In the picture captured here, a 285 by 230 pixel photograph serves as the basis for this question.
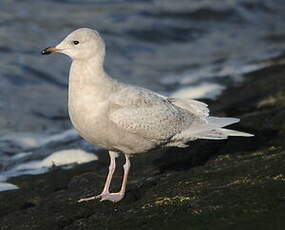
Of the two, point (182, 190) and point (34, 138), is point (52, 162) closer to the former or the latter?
point (34, 138)

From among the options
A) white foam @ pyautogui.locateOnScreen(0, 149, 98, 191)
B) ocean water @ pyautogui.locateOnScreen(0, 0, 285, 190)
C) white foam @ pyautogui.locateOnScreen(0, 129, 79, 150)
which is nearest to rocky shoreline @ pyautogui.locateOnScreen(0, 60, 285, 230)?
white foam @ pyautogui.locateOnScreen(0, 149, 98, 191)

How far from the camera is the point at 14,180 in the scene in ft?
26.8

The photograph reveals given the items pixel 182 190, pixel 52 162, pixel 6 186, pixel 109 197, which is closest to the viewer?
pixel 182 190

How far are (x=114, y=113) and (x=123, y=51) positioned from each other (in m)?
9.24

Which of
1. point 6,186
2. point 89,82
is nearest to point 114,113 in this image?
point 89,82

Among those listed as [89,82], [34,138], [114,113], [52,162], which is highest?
[89,82]

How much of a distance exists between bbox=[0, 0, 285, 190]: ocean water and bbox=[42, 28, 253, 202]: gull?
6.22ft

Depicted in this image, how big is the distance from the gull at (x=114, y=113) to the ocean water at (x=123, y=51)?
1.90m

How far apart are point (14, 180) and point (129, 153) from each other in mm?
1786

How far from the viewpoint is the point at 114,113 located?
6.54 meters

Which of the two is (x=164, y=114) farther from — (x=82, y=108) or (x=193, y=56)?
(x=193, y=56)

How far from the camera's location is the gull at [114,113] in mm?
6512

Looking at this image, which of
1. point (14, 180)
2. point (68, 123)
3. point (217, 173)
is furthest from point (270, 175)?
point (68, 123)

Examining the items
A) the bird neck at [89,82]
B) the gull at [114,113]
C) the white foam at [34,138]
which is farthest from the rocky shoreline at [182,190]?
the white foam at [34,138]
